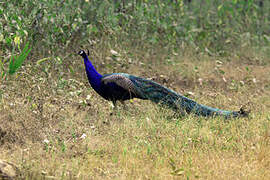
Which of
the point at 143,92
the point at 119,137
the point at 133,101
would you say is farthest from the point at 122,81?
the point at 119,137

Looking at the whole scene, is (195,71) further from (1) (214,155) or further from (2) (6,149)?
(2) (6,149)

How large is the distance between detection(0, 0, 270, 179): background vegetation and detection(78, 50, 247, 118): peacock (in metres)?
0.17

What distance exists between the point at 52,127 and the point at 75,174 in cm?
135

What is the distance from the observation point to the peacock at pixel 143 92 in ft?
18.7

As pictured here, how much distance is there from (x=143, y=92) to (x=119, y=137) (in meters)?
1.13

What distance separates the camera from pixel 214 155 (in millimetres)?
4492

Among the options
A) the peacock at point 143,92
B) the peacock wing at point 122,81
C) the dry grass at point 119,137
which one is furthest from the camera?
the peacock wing at point 122,81

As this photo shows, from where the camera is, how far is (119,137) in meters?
4.92

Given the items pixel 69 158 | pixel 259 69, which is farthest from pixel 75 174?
pixel 259 69

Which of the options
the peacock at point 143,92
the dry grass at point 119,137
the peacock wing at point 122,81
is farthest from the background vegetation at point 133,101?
the peacock wing at point 122,81

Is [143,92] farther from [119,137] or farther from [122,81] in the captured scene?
[119,137]

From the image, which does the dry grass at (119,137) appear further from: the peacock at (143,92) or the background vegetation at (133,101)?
the peacock at (143,92)

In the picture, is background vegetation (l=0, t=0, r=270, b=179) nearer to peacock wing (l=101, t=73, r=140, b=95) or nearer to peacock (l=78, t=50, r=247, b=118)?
peacock (l=78, t=50, r=247, b=118)

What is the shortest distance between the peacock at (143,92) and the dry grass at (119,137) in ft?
0.48
